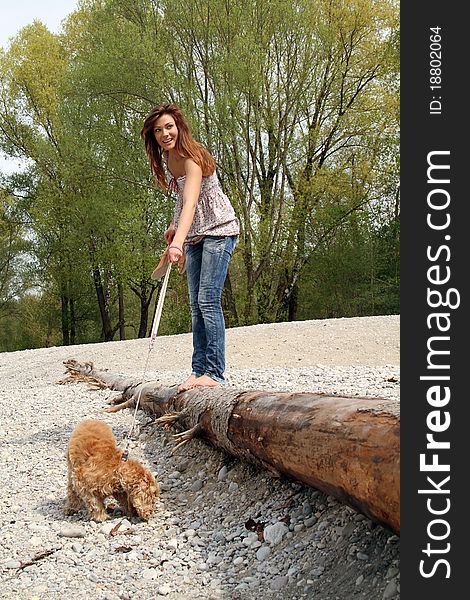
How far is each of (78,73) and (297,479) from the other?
16944mm

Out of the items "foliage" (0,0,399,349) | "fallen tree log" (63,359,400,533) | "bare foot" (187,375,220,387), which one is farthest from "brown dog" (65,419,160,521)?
"foliage" (0,0,399,349)

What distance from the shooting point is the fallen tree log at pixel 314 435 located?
2.04m

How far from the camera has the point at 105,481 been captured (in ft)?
9.69

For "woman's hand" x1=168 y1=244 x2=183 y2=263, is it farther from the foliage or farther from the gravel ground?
the foliage

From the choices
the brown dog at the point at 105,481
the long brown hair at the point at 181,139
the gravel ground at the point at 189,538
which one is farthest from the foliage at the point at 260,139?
the brown dog at the point at 105,481

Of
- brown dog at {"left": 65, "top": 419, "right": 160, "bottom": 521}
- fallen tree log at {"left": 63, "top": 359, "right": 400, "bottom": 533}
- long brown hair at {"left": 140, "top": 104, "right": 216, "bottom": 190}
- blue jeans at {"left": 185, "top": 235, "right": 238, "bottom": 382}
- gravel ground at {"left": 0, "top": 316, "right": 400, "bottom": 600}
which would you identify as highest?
long brown hair at {"left": 140, "top": 104, "right": 216, "bottom": 190}

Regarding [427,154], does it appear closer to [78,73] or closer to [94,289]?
[78,73]

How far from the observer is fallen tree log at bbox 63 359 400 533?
6.68ft

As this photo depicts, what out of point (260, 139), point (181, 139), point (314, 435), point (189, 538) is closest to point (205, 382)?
point (189, 538)

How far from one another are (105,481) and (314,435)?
1038mm

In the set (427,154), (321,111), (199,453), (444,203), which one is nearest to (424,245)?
(444,203)

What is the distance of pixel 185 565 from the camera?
2.62 meters

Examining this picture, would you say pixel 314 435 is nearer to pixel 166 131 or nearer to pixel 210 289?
pixel 210 289

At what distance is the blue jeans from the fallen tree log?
319 millimetres
